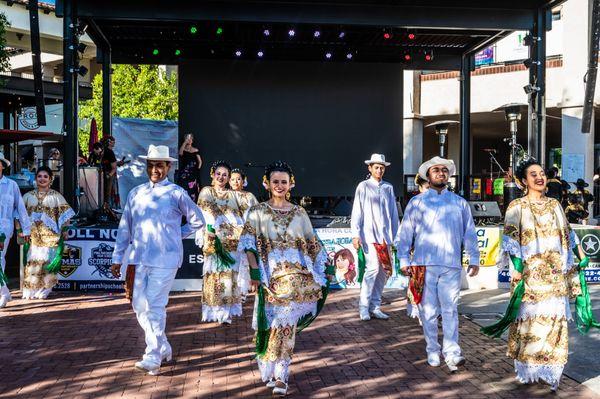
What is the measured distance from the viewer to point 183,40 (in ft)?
56.2

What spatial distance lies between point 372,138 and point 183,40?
5397 mm

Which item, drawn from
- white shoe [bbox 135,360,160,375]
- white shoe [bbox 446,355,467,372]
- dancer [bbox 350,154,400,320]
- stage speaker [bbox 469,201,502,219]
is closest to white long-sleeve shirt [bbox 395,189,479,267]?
white shoe [bbox 446,355,467,372]

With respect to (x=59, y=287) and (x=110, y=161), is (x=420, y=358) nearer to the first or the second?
(x=59, y=287)

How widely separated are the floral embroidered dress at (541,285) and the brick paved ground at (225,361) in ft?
0.80

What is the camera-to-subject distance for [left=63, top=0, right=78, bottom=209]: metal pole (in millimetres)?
12808

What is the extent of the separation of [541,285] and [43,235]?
7.42 m

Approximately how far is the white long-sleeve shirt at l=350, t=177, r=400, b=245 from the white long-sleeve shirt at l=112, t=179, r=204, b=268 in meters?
2.95

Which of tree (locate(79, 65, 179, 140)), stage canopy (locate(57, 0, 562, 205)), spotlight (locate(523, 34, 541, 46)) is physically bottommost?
spotlight (locate(523, 34, 541, 46))

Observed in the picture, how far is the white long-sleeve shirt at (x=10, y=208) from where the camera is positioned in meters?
9.27

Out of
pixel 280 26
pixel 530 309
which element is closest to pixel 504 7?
pixel 280 26

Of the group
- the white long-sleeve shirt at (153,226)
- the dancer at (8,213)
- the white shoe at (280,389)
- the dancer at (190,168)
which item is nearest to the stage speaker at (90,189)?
the dancer at (190,168)

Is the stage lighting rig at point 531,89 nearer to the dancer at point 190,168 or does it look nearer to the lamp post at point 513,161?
the lamp post at point 513,161

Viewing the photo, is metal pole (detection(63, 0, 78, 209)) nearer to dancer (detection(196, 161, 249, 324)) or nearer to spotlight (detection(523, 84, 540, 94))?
dancer (detection(196, 161, 249, 324))

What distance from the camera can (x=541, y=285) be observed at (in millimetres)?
5863
